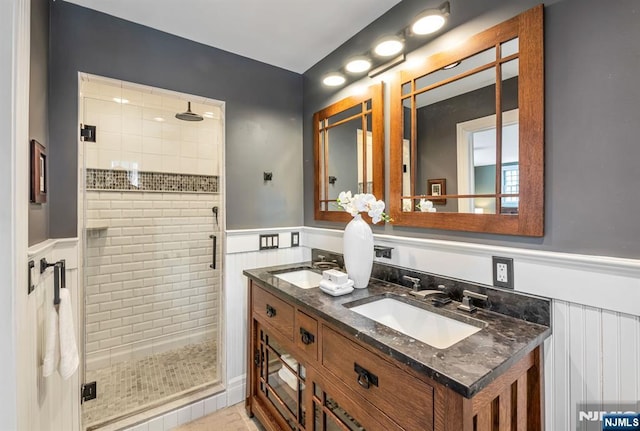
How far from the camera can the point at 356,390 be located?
103 centimetres

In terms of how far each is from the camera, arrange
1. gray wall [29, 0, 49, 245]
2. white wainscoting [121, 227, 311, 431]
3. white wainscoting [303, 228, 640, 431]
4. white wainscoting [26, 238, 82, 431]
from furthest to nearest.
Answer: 1. white wainscoting [121, 227, 311, 431]
2. gray wall [29, 0, 49, 245]
3. white wainscoting [26, 238, 82, 431]
4. white wainscoting [303, 228, 640, 431]

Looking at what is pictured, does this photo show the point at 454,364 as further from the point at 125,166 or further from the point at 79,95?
the point at 125,166

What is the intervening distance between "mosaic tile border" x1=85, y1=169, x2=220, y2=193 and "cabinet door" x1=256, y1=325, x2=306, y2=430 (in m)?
1.25

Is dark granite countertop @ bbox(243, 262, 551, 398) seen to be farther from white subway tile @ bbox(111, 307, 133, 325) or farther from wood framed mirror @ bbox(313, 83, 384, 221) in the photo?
white subway tile @ bbox(111, 307, 133, 325)

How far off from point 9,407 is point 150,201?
70.8 inches

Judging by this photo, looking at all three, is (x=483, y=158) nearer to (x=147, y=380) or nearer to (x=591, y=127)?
(x=591, y=127)

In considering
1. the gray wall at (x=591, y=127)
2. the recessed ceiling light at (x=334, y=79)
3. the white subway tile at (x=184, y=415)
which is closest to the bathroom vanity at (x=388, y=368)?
the gray wall at (x=591, y=127)

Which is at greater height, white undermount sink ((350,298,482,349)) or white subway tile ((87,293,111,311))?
white undermount sink ((350,298,482,349))

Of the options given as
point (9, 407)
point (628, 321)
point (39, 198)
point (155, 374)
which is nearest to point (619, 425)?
point (628, 321)

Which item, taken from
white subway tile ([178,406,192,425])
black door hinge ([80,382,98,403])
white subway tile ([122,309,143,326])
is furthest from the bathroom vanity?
white subway tile ([122,309,143,326])

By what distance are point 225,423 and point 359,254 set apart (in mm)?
1429

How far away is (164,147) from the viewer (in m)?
2.53

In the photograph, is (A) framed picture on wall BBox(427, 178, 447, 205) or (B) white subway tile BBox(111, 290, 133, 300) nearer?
(A) framed picture on wall BBox(427, 178, 447, 205)

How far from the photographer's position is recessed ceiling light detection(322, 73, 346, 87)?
1.90m
